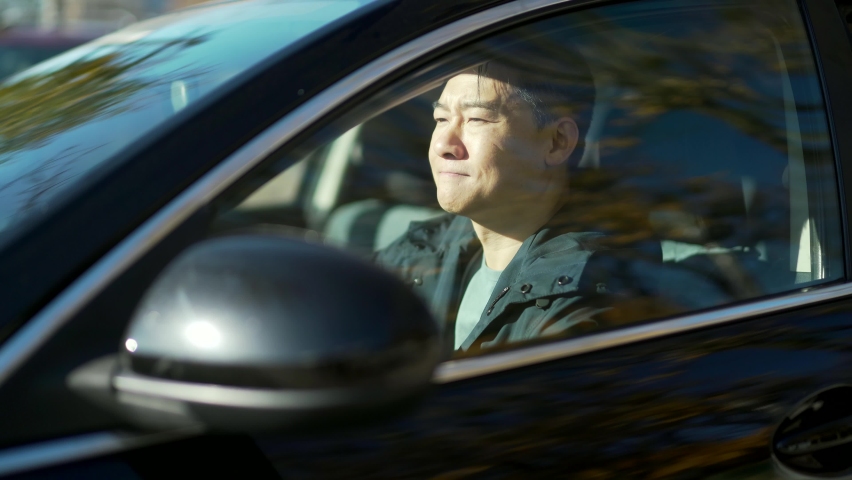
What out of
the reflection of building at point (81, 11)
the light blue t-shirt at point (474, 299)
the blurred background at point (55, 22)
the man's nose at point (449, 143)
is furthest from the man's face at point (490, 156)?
the reflection of building at point (81, 11)

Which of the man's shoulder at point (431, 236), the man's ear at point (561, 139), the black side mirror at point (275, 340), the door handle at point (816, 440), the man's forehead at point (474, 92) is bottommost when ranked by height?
the door handle at point (816, 440)

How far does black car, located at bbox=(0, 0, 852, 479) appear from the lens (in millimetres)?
1007

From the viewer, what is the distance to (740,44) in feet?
5.62

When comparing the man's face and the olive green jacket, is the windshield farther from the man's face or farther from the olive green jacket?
the olive green jacket

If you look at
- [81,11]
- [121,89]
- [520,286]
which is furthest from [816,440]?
[81,11]

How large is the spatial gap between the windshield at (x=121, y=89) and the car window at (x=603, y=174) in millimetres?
204

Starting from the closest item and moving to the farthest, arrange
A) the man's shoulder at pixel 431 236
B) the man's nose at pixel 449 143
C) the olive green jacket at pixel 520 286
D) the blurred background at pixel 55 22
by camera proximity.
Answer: the olive green jacket at pixel 520 286, the man's nose at pixel 449 143, the man's shoulder at pixel 431 236, the blurred background at pixel 55 22

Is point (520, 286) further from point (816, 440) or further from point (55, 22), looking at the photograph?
point (55, 22)

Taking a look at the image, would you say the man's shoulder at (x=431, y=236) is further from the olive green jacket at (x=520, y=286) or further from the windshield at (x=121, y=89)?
the windshield at (x=121, y=89)

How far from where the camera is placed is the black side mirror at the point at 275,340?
98 cm

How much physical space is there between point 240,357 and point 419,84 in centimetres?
58

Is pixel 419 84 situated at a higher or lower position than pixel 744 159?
higher

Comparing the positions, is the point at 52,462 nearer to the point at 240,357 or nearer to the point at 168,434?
the point at 168,434

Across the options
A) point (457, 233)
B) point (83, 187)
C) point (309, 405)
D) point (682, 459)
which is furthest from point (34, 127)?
point (682, 459)
